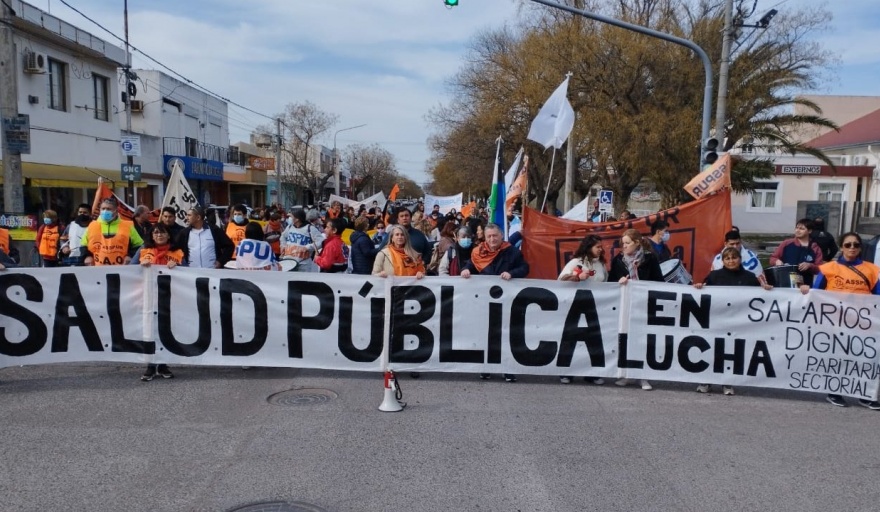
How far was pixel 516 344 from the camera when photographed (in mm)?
6707

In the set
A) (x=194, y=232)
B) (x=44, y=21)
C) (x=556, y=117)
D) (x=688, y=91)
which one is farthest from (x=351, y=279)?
(x=44, y=21)

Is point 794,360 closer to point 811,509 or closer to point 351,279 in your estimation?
point 811,509

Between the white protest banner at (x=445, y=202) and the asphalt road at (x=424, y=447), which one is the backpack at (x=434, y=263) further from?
the white protest banner at (x=445, y=202)

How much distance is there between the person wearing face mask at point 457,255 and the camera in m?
7.92

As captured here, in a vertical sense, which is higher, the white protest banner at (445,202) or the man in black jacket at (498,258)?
the white protest banner at (445,202)

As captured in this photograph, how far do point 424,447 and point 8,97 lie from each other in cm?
1125

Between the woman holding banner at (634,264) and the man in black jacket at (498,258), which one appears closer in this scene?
the woman holding banner at (634,264)

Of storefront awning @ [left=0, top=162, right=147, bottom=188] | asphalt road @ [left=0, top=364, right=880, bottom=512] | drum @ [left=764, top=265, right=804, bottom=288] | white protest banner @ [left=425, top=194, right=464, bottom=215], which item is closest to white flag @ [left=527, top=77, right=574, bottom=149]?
drum @ [left=764, top=265, right=804, bottom=288]

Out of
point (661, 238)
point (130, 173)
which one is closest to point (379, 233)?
point (661, 238)

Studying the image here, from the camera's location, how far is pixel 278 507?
12.9 feet

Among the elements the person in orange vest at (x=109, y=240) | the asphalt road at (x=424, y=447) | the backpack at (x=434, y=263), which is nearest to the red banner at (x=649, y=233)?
the backpack at (x=434, y=263)

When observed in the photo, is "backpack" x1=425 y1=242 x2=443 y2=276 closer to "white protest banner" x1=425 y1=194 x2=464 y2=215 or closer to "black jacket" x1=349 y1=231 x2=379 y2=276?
"black jacket" x1=349 y1=231 x2=379 y2=276

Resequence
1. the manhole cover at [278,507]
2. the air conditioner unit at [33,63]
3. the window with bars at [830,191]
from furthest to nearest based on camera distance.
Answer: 1. the window with bars at [830,191]
2. the air conditioner unit at [33,63]
3. the manhole cover at [278,507]

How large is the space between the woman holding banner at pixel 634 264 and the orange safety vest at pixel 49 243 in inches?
344
